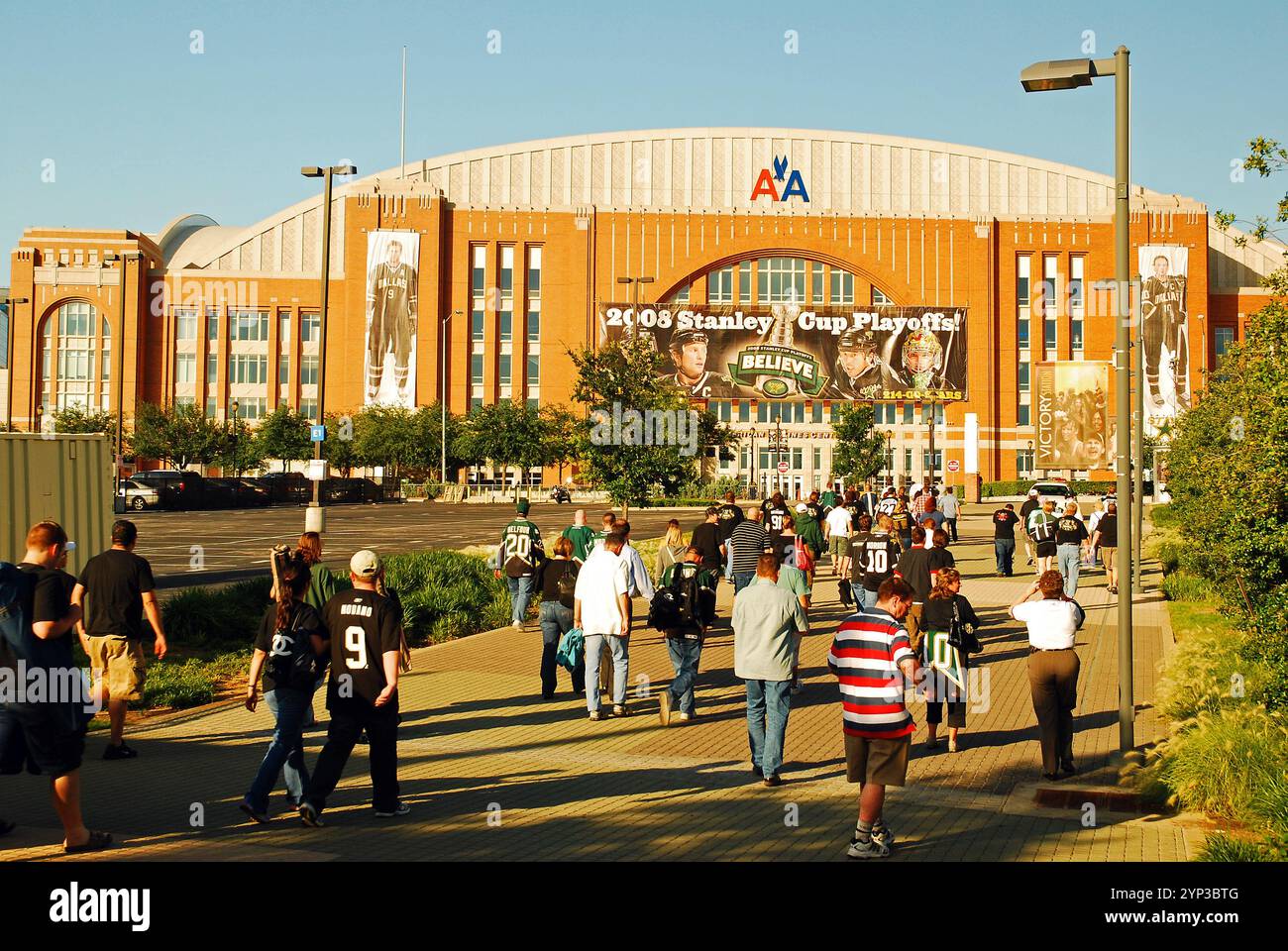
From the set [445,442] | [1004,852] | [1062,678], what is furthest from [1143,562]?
[445,442]

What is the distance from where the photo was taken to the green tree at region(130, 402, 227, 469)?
7019 centimetres

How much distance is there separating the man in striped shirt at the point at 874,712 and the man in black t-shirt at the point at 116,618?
545 cm

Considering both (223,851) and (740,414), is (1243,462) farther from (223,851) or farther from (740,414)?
(740,414)

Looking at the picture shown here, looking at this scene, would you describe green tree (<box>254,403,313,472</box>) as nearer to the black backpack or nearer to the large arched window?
the large arched window

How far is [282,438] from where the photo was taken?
241 feet

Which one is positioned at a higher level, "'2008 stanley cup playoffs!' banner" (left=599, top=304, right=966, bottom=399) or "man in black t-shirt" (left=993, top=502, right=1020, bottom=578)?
"'2008 stanley cup playoffs!' banner" (left=599, top=304, right=966, bottom=399)

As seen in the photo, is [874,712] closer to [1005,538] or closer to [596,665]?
[596,665]

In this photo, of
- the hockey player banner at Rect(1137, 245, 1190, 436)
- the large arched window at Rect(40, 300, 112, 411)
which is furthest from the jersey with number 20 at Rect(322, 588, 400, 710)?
the large arched window at Rect(40, 300, 112, 411)

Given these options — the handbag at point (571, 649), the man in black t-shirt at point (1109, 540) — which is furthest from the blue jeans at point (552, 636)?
the man in black t-shirt at point (1109, 540)

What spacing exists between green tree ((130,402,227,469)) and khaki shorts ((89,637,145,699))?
6423cm

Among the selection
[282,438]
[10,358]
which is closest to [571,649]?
[10,358]

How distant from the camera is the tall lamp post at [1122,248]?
9.95 m

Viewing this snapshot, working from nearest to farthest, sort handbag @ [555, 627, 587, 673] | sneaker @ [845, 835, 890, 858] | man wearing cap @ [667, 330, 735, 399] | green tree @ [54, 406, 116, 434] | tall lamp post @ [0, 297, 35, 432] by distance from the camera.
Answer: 1. sneaker @ [845, 835, 890, 858]
2. handbag @ [555, 627, 587, 673]
3. tall lamp post @ [0, 297, 35, 432]
4. green tree @ [54, 406, 116, 434]
5. man wearing cap @ [667, 330, 735, 399]
